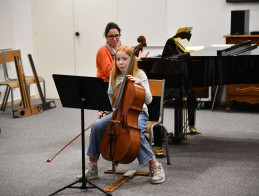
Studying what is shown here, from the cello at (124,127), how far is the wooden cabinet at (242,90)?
3.29m

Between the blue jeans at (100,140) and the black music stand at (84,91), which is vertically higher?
the black music stand at (84,91)

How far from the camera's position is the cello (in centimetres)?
291

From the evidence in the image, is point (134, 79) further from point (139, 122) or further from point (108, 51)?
point (108, 51)

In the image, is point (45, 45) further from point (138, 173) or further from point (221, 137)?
point (138, 173)

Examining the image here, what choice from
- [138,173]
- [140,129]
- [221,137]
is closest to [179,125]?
[221,137]

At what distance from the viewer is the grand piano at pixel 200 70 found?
12.5 feet

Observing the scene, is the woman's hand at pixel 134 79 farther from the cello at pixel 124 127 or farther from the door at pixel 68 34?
the door at pixel 68 34

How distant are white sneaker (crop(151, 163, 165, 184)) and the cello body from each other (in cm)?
36

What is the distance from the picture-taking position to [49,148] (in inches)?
171

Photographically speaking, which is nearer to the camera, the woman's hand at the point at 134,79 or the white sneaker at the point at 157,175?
the woman's hand at the point at 134,79

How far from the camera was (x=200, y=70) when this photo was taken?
3.93 m

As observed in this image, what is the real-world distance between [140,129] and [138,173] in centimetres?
52

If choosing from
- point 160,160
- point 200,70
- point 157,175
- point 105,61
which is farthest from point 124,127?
point 200,70

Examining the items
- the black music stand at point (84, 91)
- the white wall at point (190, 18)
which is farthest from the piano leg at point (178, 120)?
the white wall at point (190, 18)
